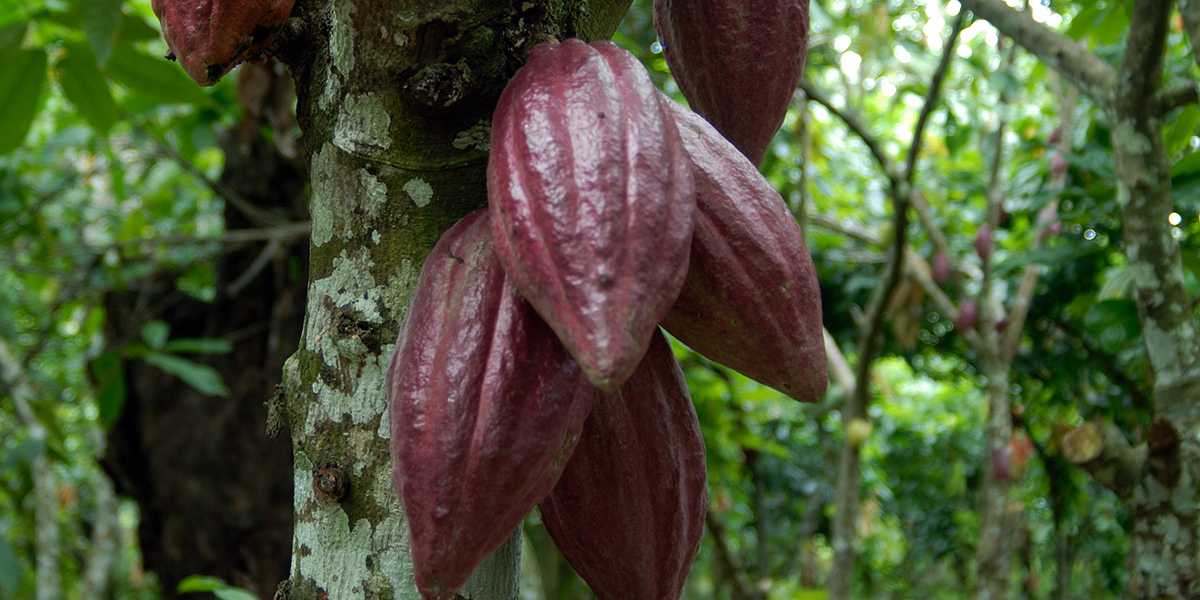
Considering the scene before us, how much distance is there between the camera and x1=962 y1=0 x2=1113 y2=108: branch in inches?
45.7

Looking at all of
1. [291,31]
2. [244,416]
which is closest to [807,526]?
[244,416]

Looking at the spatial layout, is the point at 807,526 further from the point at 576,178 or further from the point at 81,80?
the point at 576,178

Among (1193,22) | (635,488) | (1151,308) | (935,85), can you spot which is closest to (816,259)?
(935,85)

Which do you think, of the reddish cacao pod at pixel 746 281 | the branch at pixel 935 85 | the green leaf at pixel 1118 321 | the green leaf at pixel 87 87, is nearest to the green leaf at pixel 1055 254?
the green leaf at pixel 1118 321

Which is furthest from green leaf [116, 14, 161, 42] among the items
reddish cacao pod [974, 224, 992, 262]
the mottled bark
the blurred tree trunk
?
reddish cacao pod [974, 224, 992, 262]

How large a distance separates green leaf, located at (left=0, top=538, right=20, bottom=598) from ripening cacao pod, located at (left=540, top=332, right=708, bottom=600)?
162 centimetres

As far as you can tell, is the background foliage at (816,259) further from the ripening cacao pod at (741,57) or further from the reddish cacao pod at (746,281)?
the reddish cacao pod at (746,281)

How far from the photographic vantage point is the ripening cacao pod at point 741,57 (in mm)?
626

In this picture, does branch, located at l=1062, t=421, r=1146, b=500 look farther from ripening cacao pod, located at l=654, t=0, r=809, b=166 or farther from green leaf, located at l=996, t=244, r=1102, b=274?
ripening cacao pod, located at l=654, t=0, r=809, b=166

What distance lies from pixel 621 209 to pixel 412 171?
0.19 metres

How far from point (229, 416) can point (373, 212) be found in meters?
1.69

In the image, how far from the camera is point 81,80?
4.37ft

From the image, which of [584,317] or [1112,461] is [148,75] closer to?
[584,317]

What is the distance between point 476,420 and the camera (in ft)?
1.45
